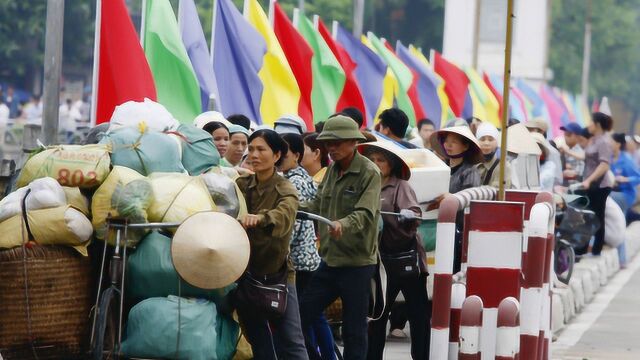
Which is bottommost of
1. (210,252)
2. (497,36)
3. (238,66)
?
(210,252)

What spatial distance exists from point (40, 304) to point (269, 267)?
1.19 meters

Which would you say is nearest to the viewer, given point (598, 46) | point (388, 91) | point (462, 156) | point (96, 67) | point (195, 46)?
point (462, 156)

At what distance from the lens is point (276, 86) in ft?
54.9

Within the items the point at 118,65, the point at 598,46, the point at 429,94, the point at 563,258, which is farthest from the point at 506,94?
the point at 598,46

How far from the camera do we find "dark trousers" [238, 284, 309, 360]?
28.0 feet

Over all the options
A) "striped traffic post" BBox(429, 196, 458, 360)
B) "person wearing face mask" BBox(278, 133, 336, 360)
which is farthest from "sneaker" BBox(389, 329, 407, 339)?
"striped traffic post" BBox(429, 196, 458, 360)

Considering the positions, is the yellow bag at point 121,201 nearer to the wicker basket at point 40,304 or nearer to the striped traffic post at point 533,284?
the wicker basket at point 40,304

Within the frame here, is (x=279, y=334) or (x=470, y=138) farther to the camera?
(x=470, y=138)

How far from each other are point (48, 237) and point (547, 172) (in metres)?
9.67

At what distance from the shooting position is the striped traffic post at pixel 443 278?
8.96m

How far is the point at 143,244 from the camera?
8.53m

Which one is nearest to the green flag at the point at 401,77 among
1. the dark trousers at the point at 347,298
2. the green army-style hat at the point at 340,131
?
the dark trousers at the point at 347,298

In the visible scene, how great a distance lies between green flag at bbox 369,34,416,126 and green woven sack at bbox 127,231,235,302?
14.4 m

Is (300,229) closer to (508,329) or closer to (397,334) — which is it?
(508,329)
